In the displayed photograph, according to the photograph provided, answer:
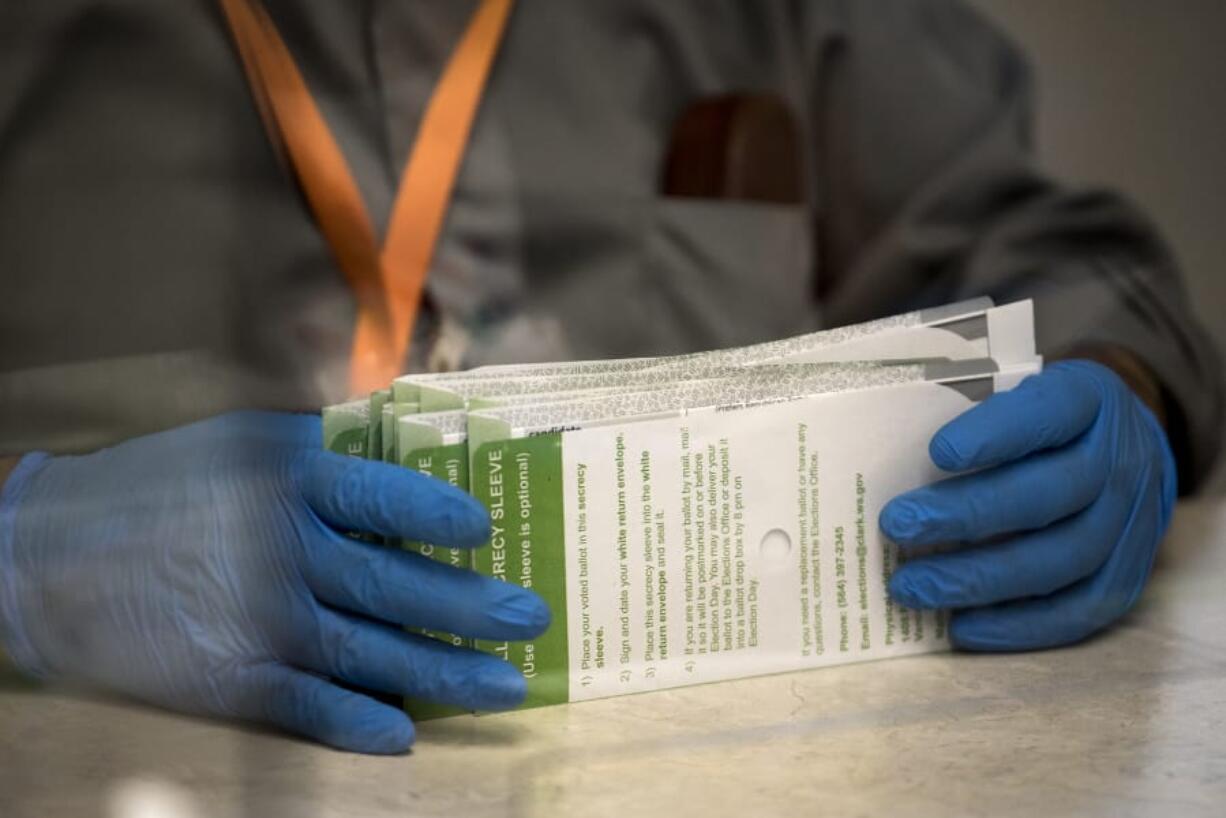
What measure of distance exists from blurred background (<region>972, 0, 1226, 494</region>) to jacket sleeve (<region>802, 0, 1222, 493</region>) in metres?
0.12

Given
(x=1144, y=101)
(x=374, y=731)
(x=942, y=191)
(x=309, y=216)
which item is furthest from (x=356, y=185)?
(x=942, y=191)

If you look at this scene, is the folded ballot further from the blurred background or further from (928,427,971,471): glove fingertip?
the blurred background

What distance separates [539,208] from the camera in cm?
109

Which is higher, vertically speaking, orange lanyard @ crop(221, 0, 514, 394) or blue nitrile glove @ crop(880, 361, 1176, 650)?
orange lanyard @ crop(221, 0, 514, 394)

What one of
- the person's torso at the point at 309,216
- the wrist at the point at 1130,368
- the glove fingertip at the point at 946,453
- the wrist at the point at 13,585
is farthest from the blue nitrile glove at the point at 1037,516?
the wrist at the point at 13,585

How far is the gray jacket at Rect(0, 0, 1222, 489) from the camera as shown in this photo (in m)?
0.56

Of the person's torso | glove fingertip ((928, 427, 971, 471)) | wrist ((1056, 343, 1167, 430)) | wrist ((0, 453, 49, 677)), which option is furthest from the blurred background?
wrist ((0, 453, 49, 677))

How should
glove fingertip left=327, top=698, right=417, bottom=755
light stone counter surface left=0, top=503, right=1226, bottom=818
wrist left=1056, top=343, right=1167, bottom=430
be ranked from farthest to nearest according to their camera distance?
wrist left=1056, top=343, right=1167, bottom=430
glove fingertip left=327, top=698, right=417, bottom=755
light stone counter surface left=0, top=503, right=1226, bottom=818

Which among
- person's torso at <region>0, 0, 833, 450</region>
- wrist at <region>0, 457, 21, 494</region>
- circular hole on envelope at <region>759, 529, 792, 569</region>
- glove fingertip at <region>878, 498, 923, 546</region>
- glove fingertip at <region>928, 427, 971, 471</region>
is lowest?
circular hole on envelope at <region>759, 529, 792, 569</region>

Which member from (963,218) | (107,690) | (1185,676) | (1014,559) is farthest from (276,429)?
(963,218)

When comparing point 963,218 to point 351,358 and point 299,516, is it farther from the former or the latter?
point 299,516

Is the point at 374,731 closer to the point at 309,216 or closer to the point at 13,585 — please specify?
the point at 13,585

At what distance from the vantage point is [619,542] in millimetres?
692

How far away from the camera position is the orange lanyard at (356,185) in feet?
2.40
